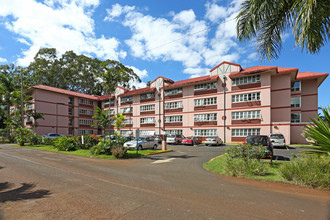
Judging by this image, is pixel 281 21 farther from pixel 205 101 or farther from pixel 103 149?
pixel 205 101

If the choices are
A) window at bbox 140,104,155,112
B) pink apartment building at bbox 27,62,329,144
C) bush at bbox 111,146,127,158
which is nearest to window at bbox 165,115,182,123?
pink apartment building at bbox 27,62,329,144

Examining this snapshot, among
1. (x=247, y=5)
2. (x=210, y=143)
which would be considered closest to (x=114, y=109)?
(x=210, y=143)

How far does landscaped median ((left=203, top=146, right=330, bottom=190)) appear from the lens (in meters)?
6.16

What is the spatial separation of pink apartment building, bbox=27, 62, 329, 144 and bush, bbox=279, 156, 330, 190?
542 inches

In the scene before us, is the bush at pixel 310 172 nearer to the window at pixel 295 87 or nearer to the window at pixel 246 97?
the window at pixel 246 97

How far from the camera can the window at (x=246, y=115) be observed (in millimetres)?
27433

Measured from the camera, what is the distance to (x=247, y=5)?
8258 mm

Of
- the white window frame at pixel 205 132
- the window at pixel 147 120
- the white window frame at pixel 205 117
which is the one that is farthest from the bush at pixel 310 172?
the window at pixel 147 120

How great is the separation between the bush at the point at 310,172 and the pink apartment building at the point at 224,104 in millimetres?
13761

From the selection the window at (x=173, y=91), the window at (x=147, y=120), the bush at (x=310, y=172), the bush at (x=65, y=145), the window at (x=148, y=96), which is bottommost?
the bush at (x=65, y=145)

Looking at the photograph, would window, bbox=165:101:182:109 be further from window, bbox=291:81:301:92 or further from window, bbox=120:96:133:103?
window, bbox=291:81:301:92

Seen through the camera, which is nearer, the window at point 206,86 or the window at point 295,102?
the window at point 295,102

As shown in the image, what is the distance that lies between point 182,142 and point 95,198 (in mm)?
22497

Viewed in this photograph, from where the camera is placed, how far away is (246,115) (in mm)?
28297
